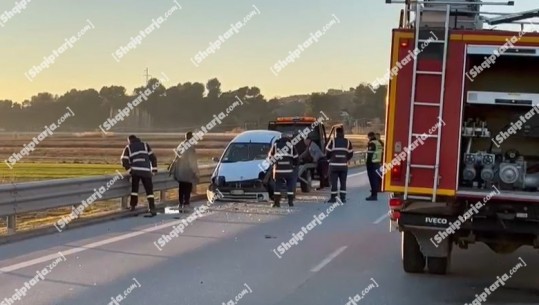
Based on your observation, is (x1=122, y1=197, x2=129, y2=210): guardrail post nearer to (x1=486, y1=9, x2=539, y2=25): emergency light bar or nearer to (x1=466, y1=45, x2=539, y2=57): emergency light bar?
(x1=486, y1=9, x2=539, y2=25): emergency light bar

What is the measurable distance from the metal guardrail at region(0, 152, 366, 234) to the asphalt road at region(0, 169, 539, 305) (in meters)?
0.56

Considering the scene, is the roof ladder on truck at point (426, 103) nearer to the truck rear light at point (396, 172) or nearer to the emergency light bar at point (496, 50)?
the truck rear light at point (396, 172)

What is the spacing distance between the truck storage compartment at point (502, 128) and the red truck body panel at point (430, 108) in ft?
0.71

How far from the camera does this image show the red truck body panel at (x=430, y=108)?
7.72 metres

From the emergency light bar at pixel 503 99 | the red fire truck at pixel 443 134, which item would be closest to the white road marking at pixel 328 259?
the red fire truck at pixel 443 134

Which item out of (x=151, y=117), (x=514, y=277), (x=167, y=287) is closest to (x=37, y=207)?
(x=167, y=287)

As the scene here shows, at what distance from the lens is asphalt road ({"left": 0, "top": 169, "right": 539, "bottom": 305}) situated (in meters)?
7.88

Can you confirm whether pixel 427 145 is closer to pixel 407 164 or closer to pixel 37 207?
pixel 407 164

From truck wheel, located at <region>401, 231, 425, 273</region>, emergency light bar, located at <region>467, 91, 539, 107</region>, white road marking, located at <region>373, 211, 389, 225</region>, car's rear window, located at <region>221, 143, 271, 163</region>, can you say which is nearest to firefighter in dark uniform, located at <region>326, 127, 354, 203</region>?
car's rear window, located at <region>221, 143, 271, 163</region>

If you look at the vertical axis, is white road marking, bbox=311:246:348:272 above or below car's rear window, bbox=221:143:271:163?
below

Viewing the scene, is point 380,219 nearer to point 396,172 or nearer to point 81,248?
point 81,248

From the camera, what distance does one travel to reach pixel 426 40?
25.5ft

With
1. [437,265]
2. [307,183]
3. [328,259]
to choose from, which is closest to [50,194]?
[328,259]

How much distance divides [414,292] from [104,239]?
5.32m
